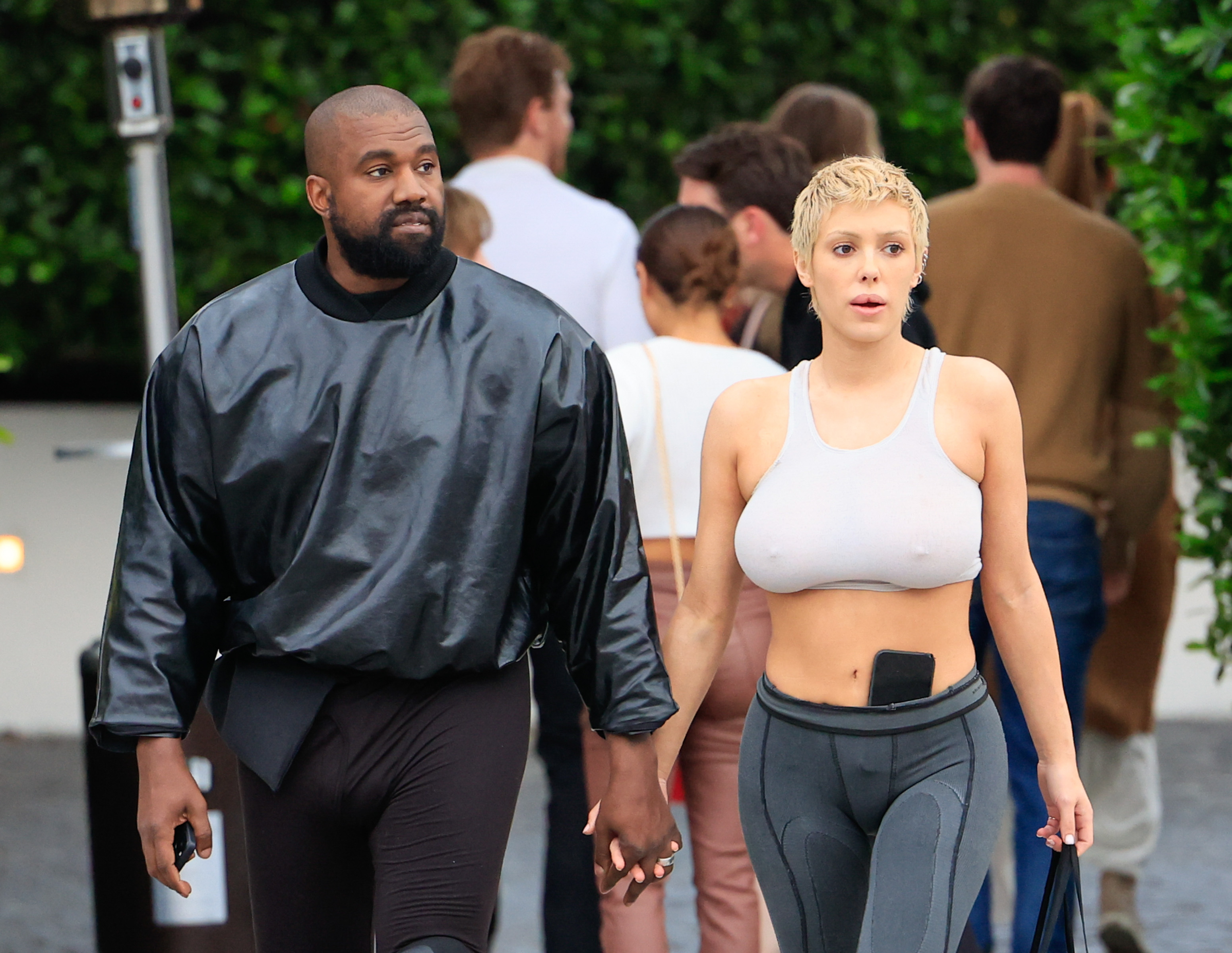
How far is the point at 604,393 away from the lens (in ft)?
10.3

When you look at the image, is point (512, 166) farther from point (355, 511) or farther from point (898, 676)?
point (898, 676)

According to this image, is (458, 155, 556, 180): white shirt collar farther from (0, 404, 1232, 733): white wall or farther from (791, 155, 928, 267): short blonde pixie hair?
(0, 404, 1232, 733): white wall

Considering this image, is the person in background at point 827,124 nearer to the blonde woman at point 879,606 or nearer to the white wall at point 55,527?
the blonde woman at point 879,606

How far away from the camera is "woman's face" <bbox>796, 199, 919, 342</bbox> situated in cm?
301

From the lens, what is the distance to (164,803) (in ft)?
9.65

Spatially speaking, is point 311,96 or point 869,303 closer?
point 869,303

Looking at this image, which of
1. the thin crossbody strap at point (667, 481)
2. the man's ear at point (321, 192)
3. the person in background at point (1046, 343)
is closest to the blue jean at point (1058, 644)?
the person in background at point (1046, 343)

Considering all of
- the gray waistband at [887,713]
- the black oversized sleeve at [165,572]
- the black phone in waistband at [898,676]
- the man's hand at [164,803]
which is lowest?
the man's hand at [164,803]

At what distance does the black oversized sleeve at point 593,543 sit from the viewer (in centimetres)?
305

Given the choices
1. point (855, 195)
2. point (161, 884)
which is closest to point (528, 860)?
point (161, 884)

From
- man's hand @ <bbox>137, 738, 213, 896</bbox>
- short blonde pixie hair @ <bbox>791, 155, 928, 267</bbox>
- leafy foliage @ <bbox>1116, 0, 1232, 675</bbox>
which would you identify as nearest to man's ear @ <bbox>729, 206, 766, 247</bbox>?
leafy foliage @ <bbox>1116, 0, 1232, 675</bbox>

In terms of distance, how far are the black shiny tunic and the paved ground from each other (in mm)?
2406

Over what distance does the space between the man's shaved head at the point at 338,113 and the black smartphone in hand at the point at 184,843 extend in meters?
1.10

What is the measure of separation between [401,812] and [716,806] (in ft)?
3.84
